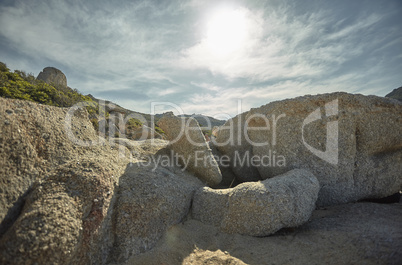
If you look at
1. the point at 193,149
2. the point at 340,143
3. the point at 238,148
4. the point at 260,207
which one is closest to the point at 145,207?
the point at 260,207

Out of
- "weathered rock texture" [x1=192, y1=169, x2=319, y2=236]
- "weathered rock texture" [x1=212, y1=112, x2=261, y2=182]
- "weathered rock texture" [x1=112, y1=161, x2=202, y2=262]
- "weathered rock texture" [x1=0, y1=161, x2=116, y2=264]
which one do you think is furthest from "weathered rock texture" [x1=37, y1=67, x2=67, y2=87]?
"weathered rock texture" [x1=192, y1=169, x2=319, y2=236]

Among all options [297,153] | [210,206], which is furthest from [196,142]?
[297,153]

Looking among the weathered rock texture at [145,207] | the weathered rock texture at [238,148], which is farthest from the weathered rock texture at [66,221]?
the weathered rock texture at [238,148]

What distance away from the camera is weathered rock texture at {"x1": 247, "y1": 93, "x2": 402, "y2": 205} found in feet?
12.5

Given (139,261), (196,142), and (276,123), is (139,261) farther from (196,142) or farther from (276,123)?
(276,123)

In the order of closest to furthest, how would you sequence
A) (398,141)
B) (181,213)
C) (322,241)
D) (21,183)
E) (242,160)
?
(21,183) < (322,241) < (181,213) < (398,141) < (242,160)

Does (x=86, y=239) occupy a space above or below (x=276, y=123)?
below

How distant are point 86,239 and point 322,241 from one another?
2.77 m

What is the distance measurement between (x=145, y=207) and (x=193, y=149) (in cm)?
173

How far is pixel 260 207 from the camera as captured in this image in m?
2.69

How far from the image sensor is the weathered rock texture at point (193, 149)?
3988mm

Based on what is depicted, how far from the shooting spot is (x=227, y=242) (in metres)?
2.62

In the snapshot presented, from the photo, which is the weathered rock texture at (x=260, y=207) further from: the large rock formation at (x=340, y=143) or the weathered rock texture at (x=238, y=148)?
the weathered rock texture at (x=238, y=148)

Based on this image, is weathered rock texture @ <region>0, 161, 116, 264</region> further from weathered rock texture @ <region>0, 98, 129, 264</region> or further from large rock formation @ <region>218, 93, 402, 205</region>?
large rock formation @ <region>218, 93, 402, 205</region>
